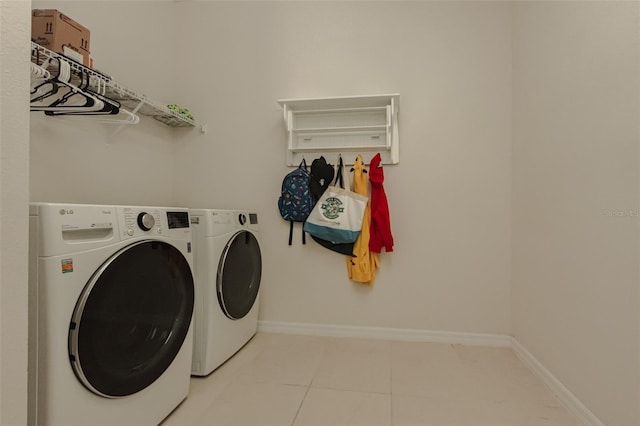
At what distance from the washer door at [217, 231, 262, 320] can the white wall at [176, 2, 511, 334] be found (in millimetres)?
225

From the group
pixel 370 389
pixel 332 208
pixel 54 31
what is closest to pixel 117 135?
pixel 54 31

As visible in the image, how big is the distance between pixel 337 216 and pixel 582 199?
1.15 metres

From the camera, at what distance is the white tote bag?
177 centimetres

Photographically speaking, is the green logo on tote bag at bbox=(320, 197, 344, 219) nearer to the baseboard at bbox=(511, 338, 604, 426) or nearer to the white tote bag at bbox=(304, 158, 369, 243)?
the white tote bag at bbox=(304, 158, 369, 243)

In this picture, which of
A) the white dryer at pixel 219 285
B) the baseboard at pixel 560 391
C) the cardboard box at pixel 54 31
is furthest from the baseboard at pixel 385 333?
the cardboard box at pixel 54 31

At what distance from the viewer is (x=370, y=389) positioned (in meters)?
1.31

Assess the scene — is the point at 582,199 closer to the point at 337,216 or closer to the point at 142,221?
the point at 337,216

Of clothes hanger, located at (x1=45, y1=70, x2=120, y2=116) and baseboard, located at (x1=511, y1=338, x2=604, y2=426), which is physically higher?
clothes hanger, located at (x1=45, y1=70, x2=120, y2=116)

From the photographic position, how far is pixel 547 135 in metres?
1.38

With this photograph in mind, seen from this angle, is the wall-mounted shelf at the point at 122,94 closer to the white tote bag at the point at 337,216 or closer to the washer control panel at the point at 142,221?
the washer control panel at the point at 142,221

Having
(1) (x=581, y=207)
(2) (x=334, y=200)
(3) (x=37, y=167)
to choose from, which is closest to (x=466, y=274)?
(1) (x=581, y=207)

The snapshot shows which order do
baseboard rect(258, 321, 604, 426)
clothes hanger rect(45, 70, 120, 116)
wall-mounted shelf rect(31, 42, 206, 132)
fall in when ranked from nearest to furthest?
wall-mounted shelf rect(31, 42, 206, 132), clothes hanger rect(45, 70, 120, 116), baseboard rect(258, 321, 604, 426)

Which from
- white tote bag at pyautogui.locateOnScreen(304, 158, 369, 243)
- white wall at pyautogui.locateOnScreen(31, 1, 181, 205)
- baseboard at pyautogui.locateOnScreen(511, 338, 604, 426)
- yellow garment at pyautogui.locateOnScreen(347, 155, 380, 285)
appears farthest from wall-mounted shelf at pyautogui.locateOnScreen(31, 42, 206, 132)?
baseboard at pyautogui.locateOnScreen(511, 338, 604, 426)

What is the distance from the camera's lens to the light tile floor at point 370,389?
3.70 ft
